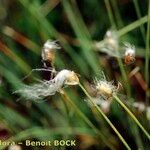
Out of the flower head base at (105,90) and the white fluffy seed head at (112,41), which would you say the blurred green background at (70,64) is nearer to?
the white fluffy seed head at (112,41)

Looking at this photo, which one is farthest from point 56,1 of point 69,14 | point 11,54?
point 11,54

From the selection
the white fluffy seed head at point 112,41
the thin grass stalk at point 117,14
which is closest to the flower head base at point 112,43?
the white fluffy seed head at point 112,41

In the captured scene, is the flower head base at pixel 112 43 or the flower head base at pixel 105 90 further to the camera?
the flower head base at pixel 112 43

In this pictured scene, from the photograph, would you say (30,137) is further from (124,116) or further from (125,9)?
(125,9)

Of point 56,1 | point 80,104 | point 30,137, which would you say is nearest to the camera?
point 30,137

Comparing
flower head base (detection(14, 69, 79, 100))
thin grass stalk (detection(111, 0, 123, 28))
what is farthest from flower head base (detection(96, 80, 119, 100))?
thin grass stalk (detection(111, 0, 123, 28))

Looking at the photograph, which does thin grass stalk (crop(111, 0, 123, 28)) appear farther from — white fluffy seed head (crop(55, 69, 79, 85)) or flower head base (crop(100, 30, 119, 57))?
white fluffy seed head (crop(55, 69, 79, 85))

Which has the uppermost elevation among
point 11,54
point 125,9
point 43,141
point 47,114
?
point 125,9

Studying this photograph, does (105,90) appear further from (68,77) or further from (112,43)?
(112,43)
